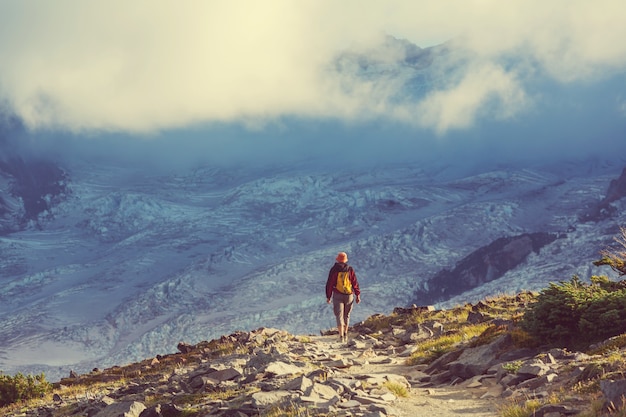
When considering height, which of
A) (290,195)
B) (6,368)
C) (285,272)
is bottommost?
(6,368)

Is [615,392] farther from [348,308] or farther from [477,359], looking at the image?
[348,308]

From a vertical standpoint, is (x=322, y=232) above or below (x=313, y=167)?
below

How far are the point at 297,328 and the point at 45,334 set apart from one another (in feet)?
139

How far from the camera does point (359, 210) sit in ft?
456

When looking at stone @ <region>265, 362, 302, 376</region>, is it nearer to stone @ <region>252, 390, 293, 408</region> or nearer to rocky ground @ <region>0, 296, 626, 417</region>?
rocky ground @ <region>0, 296, 626, 417</region>

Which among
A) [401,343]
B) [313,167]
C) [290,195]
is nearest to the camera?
[401,343]

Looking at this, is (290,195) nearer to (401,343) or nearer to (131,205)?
(131,205)

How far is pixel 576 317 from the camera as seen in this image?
13.0m

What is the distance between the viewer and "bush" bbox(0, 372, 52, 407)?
21172 millimetres

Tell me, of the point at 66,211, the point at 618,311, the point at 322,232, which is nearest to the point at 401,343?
the point at 618,311

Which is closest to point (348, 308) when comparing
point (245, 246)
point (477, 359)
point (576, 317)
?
point (477, 359)

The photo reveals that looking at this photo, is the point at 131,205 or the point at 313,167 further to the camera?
the point at 313,167

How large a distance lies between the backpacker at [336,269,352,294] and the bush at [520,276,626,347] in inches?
236

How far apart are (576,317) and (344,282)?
6880 mm
